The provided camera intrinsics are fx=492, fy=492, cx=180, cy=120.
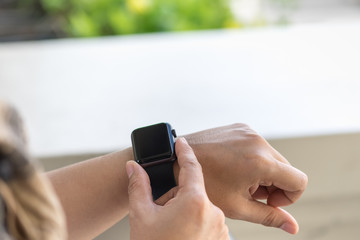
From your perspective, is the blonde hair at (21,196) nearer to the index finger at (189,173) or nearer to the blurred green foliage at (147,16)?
the index finger at (189,173)

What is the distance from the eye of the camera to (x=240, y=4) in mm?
1842

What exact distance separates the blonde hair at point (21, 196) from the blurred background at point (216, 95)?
0.29 metres

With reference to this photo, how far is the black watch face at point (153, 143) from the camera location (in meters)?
0.57

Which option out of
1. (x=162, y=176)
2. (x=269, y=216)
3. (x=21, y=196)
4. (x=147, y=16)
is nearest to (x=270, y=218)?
(x=269, y=216)

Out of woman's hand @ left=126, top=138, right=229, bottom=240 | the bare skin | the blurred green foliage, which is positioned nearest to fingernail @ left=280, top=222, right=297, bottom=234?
the bare skin

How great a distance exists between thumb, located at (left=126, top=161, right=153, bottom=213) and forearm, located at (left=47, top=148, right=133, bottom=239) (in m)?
0.07

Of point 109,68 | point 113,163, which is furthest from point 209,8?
point 113,163

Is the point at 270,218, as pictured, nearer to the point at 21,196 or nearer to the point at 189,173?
the point at 189,173

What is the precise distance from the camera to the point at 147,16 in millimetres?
1501

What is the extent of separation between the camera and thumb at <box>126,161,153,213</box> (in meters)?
0.49

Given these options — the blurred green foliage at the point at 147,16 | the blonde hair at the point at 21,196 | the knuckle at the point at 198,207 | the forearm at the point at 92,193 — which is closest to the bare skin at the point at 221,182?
the forearm at the point at 92,193

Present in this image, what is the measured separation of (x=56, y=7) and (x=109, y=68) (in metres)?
0.78

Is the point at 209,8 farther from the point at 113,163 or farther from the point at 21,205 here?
the point at 21,205

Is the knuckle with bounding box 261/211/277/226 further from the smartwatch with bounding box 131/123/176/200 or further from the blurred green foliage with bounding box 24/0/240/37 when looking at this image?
the blurred green foliage with bounding box 24/0/240/37
